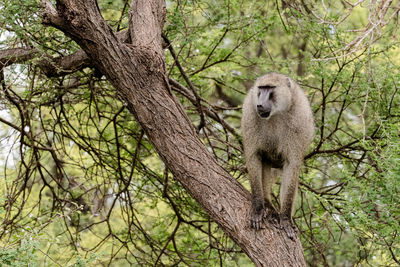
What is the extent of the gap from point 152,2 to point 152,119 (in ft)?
4.08

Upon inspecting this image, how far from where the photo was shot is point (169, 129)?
14.6ft

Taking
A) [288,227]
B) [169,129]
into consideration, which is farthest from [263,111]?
[288,227]

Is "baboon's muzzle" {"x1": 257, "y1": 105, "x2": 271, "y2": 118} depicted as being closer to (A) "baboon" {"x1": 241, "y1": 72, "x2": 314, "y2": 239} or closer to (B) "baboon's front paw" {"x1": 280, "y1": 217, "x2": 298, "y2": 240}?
(A) "baboon" {"x1": 241, "y1": 72, "x2": 314, "y2": 239}

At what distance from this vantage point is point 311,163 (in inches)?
265

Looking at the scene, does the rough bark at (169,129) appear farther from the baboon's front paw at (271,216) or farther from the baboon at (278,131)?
the baboon at (278,131)

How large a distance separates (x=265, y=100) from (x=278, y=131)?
0.36 m

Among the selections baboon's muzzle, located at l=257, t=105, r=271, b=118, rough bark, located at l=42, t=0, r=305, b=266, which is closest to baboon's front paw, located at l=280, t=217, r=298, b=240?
rough bark, located at l=42, t=0, r=305, b=266

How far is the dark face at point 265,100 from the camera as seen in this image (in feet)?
15.5

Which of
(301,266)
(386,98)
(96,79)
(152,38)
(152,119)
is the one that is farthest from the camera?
(96,79)

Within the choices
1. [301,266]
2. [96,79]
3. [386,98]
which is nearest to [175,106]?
[301,266]

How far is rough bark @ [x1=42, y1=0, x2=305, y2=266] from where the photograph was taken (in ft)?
13.9

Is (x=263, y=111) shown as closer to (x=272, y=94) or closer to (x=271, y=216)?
(x=272, y=94)

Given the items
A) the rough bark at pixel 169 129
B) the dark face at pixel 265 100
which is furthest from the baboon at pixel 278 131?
the rough bark at pixel 169 129

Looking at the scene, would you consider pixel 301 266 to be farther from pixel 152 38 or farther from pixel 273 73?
pixel 152 38
